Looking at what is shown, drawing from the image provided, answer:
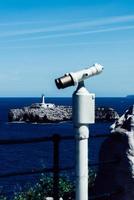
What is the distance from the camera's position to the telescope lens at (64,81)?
18.3 ft

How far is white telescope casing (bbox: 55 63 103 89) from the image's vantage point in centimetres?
558

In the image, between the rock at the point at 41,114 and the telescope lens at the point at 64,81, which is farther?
the rock at the point at 41,114

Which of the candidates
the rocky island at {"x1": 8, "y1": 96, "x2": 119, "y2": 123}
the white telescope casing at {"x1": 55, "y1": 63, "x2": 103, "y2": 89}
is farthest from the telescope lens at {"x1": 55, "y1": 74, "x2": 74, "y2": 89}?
the rocky island at {"x1": 8, "y1": 96, "x2": 119, "y2": 123}

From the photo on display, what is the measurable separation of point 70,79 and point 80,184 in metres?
0.88

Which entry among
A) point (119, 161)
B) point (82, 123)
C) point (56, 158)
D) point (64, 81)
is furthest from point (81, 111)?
point (119, 161)

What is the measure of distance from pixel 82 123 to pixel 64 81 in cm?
38

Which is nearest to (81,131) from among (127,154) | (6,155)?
(127,154)

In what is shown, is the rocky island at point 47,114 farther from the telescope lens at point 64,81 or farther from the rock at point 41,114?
the telescope lens at point 64,81

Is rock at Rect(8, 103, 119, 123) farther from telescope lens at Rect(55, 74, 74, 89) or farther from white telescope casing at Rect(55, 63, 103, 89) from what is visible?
telescope lens at Rect(55, 74, 74, 89)

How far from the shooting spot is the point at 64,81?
5586 millimetres

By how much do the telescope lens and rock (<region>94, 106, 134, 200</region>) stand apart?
1445mm

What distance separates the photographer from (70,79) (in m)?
5.63

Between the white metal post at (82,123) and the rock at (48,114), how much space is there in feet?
388

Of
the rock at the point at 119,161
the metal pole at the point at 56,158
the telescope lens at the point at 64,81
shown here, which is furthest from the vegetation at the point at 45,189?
the telescope lens at the point at 64,81
